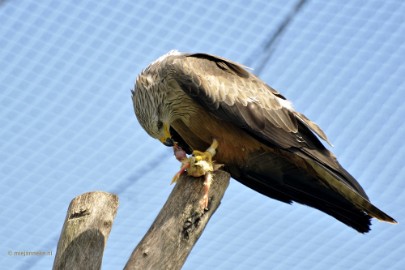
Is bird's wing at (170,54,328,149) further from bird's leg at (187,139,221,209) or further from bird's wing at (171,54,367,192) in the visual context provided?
bird's leg at (187,139,221,209)

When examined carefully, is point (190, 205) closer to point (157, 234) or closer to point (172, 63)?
point (157, 234)

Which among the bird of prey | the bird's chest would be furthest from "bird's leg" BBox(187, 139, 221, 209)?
the bird's chest

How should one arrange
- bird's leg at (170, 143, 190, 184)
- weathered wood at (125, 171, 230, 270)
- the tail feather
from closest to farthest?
1. weathered wood at (125, 171, 230, 270)
2. bird's leg at (170, 143, 190, 184)
3. the tail feather

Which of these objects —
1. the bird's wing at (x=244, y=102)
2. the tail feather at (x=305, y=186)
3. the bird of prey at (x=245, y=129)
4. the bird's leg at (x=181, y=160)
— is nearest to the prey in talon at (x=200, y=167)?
the bird's leg at (x=181, y=160)

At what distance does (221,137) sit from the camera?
16.3ft

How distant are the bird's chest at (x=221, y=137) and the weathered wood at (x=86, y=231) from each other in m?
1.11

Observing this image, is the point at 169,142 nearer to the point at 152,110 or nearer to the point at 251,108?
the point at 152,110

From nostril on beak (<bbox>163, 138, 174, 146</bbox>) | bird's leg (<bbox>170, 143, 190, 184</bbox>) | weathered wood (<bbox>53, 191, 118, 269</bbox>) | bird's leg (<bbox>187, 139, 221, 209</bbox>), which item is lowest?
weathered wood (<bbox>53, 191, 118, 269</bbox>)

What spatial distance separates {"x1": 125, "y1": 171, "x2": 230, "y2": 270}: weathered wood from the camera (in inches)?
148

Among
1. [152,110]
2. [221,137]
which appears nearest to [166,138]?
[152,110]

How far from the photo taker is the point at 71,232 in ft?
12.8

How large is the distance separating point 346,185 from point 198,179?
3.38 feet

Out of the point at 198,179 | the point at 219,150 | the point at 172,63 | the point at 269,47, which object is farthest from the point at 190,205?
the point at 269,47

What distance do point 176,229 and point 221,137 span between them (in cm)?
123
